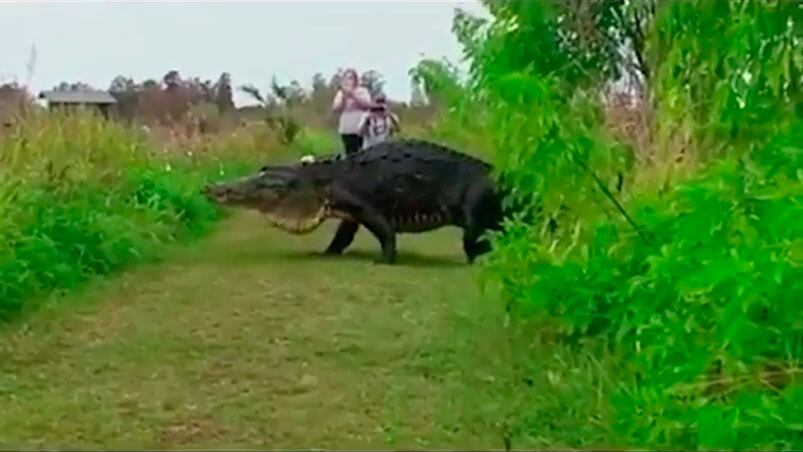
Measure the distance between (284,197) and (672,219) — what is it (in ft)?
16.6

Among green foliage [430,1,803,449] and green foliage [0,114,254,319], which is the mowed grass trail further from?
green foliage [430,1,803,449]

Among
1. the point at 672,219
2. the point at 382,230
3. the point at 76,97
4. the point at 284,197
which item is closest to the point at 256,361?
the point at 672,219

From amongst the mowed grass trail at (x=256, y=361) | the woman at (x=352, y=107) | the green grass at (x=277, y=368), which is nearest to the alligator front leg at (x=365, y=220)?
the mowed grass trail at (x=256, y=361)

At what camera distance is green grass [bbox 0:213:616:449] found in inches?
159

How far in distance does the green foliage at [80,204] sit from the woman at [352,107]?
1317 millimetres

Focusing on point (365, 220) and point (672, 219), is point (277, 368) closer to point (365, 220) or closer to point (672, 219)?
point (672, 219)

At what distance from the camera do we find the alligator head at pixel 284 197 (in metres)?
8.90

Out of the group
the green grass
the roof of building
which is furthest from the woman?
the green grass

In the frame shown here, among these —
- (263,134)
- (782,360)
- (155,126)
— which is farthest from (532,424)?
(263,134)

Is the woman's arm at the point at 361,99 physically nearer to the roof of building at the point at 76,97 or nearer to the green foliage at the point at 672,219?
the roof of building at the point at 76,97

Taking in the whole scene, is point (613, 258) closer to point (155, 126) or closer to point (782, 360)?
point (782, 360)

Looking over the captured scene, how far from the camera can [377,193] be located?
884cm

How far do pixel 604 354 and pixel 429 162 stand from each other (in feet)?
14.9

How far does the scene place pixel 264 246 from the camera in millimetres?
9242
